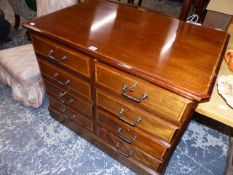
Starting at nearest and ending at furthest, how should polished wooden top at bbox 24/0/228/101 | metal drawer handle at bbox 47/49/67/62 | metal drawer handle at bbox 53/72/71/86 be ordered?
polished wooden top at bbox 24/0/228/101, metal drawer handle at bbox 47/49/67/62, metal drawer handle at bbox 53/72/71/86

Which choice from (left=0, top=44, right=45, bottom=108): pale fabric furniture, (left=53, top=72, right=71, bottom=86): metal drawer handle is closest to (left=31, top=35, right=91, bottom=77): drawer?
(left=53, top=72, right=71, bottom=86): metal drawer handle

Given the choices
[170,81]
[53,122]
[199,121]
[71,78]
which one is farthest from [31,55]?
[199,121]

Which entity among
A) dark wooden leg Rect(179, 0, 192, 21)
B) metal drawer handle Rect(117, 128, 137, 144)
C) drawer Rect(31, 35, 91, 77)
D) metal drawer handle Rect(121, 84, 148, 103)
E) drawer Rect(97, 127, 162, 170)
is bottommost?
drawer Rect(97, 127, 162, 170)

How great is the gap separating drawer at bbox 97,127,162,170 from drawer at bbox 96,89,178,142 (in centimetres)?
22

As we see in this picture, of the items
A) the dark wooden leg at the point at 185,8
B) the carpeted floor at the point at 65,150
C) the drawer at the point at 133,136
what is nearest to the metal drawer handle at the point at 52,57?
the drawer at the point at 133,136

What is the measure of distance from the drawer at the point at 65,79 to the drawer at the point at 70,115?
0.72ft

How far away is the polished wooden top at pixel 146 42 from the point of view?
78 cm

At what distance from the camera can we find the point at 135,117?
100 centimetres

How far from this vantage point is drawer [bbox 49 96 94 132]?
134 centimetres

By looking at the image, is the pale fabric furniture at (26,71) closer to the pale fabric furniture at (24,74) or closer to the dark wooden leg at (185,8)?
the pale fabric furniture at (24,74)

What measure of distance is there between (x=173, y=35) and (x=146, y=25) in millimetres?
164

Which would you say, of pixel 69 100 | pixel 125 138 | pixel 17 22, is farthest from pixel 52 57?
pixel 17 22

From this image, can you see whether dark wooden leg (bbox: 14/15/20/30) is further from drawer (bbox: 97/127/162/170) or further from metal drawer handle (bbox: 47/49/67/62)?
drawer (bbox: 97/127/162/170)

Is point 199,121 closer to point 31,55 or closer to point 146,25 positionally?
point 146,25
